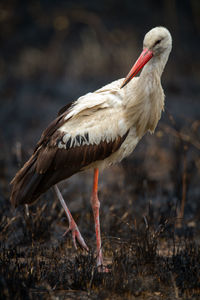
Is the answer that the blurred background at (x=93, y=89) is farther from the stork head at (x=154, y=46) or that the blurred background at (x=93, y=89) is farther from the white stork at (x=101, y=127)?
the stork head at (x=154, y=46)

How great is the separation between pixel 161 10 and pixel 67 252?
35.8 ft

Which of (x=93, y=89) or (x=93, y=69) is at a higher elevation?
(x=93, y=69)

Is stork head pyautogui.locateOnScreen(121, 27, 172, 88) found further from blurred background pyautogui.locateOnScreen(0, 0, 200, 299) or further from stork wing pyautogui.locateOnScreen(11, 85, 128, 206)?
blurred background pyautogui.locateOnScreen(0, 0, 200, 299)

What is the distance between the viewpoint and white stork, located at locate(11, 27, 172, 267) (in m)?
3.92

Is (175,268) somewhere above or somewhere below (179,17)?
below

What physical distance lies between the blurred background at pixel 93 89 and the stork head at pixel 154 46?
0.99m

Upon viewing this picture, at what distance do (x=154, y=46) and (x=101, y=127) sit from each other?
0.88 m

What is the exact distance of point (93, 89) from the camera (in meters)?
10.3

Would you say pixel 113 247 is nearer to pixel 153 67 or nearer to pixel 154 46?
pixel 153 67

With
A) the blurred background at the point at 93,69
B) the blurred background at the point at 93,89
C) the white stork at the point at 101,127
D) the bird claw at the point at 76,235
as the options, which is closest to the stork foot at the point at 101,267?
the white stork at the point at 101,127

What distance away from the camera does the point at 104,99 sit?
3.93 metres

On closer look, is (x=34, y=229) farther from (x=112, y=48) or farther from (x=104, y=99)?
(x=112, y=48)

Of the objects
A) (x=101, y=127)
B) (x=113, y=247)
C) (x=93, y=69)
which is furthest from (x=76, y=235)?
(x=93, y=69)

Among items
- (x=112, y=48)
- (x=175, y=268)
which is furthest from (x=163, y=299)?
(x=112, y=48)
